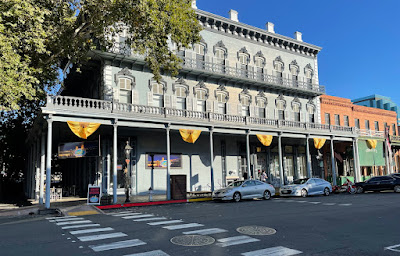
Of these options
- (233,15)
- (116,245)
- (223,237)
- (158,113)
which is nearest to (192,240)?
(223,237)

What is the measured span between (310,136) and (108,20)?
19847mm

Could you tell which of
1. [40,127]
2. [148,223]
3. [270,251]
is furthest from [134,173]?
[270,251]

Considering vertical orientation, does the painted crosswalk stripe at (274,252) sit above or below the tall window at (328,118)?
below

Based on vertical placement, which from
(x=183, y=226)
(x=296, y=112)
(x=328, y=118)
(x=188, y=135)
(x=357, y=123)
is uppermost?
(x=296, y=112)

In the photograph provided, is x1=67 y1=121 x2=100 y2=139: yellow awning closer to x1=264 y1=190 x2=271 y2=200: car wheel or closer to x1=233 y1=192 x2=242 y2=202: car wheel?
x1=233 y1=192 x2=242 y2=202: car wheel

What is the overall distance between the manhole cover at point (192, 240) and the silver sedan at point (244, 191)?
35.2ft

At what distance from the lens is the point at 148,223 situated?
34.4ft

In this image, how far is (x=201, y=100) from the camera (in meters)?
25.8

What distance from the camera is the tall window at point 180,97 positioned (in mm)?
24609

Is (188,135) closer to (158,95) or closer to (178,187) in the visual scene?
(178,187)

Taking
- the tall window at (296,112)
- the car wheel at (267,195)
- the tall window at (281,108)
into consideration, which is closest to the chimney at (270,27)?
the tall window at (281,108)

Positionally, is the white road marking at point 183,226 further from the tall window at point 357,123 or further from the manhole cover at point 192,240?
the tall window at point 357,123

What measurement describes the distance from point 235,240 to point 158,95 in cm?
1750

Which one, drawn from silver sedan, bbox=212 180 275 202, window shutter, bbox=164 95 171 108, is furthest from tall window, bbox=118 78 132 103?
silver sedan, bbox=212 180 275 202
